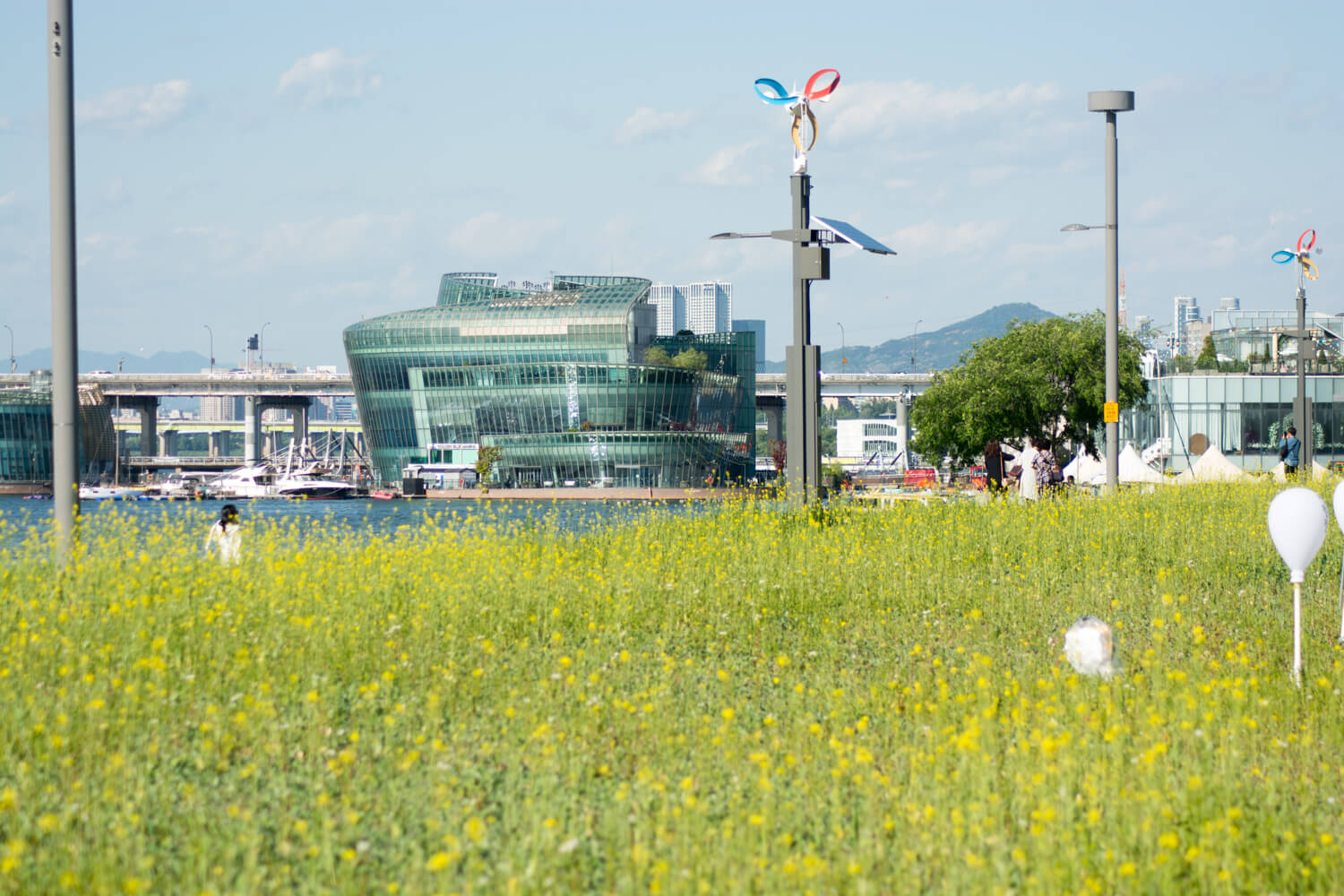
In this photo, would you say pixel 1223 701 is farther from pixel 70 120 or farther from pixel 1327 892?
pixel 70 120

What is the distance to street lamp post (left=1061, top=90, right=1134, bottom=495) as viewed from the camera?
20.4m

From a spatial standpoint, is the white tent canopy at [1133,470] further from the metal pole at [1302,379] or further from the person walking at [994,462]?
the person walking at [994,462]

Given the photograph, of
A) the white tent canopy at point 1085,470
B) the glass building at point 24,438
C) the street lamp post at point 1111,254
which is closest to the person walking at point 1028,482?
the street lamp post at point 1111,254

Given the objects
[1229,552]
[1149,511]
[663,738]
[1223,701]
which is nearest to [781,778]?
[663,738]

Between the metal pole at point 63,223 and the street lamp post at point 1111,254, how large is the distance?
53.4 ft

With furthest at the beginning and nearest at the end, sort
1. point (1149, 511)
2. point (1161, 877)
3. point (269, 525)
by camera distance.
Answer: point (1149, 511)
point (269, 525)
point (1161, 877)

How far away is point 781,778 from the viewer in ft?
19.4

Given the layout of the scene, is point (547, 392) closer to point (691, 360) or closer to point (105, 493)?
point (691, 360)

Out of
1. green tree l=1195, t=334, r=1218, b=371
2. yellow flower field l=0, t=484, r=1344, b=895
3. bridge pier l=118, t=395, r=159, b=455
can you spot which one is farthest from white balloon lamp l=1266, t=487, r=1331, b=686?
bridge pier l=118, t=395, r=159, b=455

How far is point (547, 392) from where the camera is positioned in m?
105

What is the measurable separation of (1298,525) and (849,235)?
846 centimetres

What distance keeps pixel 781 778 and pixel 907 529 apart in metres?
9.17

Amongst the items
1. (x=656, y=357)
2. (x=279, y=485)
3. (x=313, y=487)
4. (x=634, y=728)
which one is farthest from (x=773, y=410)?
(x=634, y=728)

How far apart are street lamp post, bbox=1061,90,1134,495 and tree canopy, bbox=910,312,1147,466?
28.6 metres
